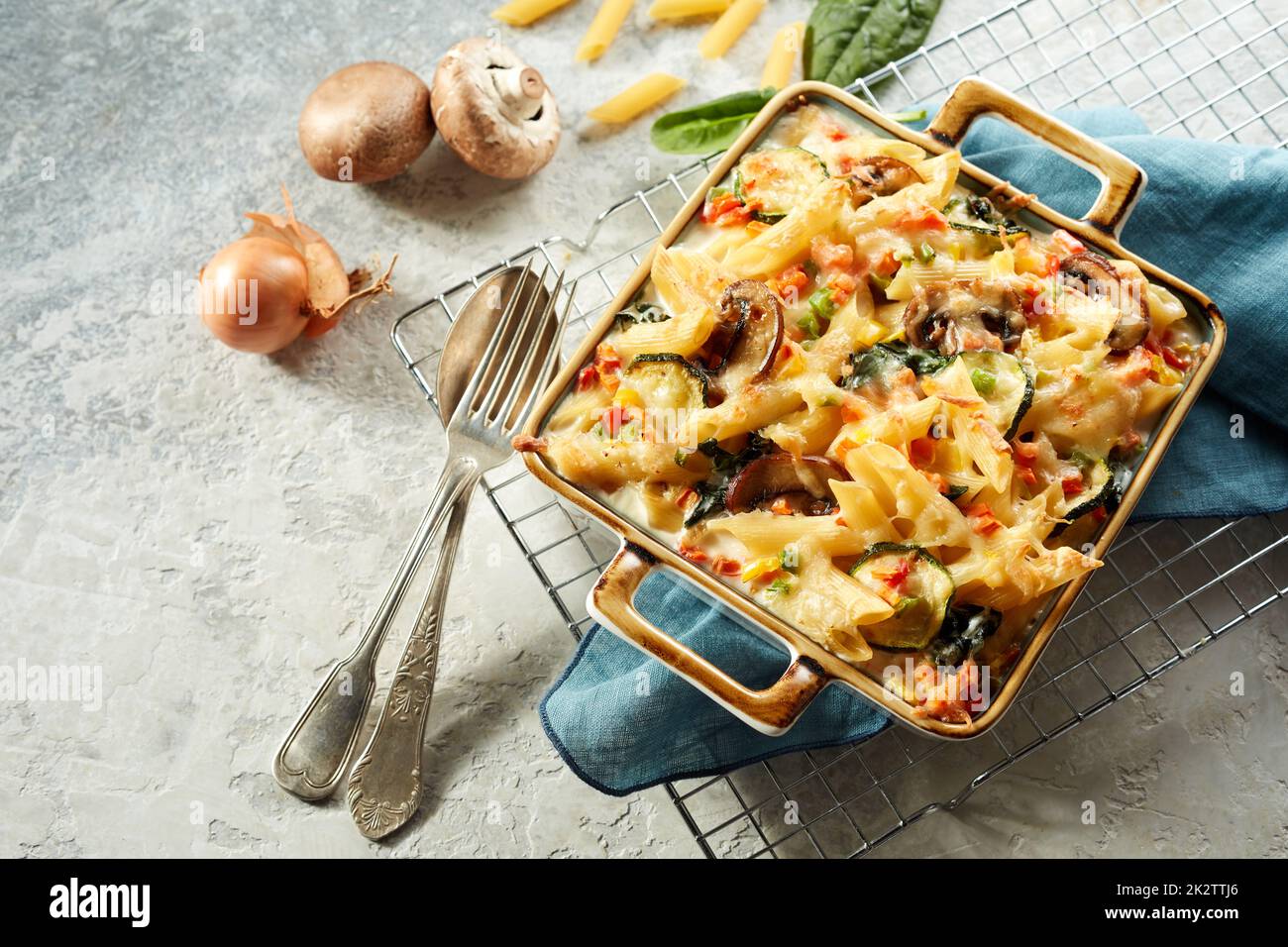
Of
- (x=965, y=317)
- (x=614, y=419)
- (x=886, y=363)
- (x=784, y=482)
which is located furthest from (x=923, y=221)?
(x=614, y=419)

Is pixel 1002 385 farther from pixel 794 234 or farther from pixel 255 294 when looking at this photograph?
pixel 255 294

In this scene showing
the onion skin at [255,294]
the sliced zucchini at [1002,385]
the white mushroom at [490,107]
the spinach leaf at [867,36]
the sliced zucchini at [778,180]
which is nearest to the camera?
the sliced zucchini at [1002,385]

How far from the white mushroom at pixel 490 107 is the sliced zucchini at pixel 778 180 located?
0.95 m

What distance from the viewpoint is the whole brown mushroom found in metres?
3.25

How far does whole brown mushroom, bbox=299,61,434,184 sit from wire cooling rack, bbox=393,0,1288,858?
45 centimetres

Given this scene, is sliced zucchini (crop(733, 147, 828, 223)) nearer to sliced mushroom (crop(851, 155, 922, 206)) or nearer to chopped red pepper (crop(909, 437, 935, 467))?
sliced mushroom (crop(851, 155, 922, 206))

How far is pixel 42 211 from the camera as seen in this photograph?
11.4ft

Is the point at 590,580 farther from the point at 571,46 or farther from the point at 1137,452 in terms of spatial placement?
the point at 571,46

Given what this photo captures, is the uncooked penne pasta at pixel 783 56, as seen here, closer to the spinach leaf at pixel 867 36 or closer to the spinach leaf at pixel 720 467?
the spinach leaf at pixel 867 36

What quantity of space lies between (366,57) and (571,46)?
647mm

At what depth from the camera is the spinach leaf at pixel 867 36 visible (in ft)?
11.1

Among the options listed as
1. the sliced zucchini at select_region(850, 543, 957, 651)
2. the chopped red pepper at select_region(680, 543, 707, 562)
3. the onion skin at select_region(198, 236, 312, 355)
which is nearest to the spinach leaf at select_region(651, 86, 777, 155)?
A: the onion skin at select_region(198, 236, 312, 355)

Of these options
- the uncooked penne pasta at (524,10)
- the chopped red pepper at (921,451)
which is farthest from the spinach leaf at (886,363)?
the uncooked penne pasta at (524,10)

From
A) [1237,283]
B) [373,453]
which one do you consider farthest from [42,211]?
[1237,283]
